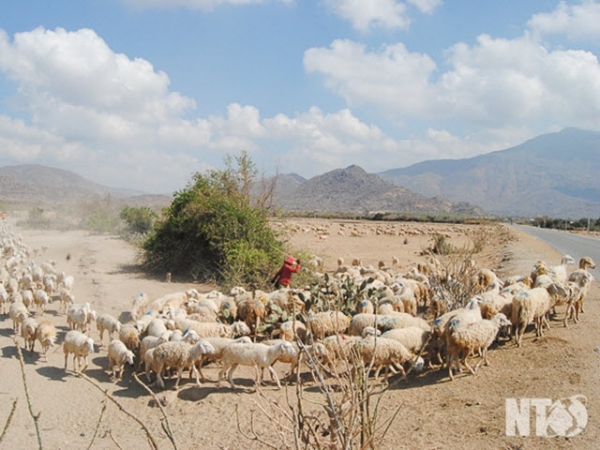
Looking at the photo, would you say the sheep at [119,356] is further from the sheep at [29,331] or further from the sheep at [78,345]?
the sheep at [29,331]

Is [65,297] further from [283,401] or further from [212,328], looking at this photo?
[283,401]

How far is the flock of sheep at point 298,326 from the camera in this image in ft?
24.4

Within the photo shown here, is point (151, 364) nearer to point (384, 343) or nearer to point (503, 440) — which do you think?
point (384, 343)

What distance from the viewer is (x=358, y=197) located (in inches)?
6063

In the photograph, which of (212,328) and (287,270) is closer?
(212,328)

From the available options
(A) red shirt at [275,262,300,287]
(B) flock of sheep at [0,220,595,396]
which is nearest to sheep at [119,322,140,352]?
(B) flock of sheep at [0,220,595,396]

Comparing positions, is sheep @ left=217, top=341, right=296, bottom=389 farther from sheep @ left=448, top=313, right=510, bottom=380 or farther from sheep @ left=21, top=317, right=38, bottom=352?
sheep @ left=21, top=317, right=38, bottom=352

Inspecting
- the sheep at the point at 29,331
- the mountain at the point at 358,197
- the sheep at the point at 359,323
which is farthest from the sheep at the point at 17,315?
the mountain at the point at 358,197

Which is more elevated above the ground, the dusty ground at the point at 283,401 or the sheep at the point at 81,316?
the sheep at the point at 81,316

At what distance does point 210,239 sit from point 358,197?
138 metres

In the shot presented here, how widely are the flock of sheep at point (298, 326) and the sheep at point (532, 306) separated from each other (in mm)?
16

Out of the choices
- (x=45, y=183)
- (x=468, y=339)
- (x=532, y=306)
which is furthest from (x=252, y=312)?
(x=45, y=183)

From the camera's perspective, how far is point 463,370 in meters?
7.50

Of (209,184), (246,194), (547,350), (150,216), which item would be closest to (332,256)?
(246,194)
